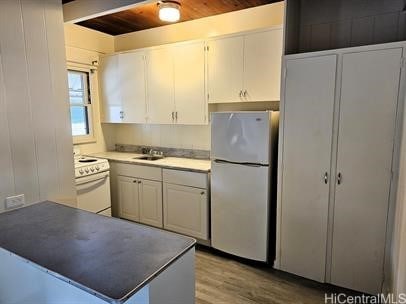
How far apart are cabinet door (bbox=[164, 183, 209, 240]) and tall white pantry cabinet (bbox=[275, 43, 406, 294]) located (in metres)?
0.87

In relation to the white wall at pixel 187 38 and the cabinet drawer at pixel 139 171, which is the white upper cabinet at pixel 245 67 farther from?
the cabinet drawer at pixel 139 171

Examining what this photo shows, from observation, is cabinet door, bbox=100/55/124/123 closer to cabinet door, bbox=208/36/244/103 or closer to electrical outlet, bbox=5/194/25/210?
cabinet door, bbox=208/36/244/103

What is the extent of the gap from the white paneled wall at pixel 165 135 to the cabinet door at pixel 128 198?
0.73 m

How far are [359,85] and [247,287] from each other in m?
1.92

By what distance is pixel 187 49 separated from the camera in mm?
3229

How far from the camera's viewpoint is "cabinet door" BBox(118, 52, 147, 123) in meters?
3.64

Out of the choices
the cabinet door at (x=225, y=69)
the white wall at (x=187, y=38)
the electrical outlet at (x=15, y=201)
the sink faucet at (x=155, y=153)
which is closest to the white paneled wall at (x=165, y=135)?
the white wall at (x=187, y=38)

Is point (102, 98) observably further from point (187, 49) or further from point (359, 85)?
point (359, 85)

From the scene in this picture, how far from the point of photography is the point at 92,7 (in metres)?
2.55

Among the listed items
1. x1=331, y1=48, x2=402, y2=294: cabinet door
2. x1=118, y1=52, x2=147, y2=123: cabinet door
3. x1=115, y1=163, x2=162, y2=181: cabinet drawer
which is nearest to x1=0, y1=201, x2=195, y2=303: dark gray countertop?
x1=331, y1=48, x2=402, y2=294: cabinet door

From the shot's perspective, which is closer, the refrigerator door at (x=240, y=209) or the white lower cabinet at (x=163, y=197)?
the refrigerator door at (x=240, y=209)

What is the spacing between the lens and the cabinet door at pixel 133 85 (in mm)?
3639

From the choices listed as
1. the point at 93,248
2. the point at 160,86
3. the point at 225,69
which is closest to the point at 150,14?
the point at 160,86

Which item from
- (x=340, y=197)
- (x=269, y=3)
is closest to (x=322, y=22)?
(x=269, y=3)
